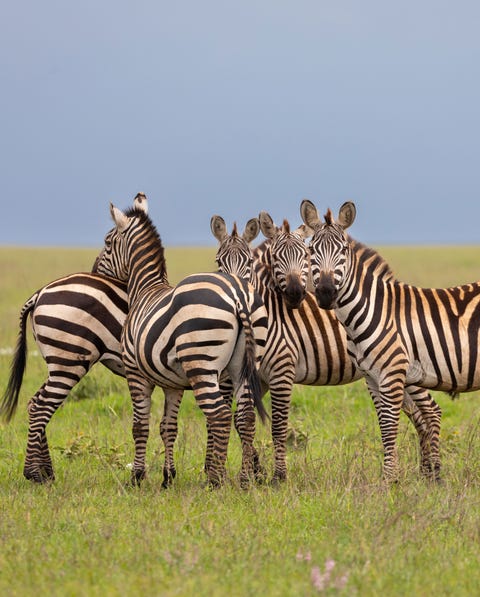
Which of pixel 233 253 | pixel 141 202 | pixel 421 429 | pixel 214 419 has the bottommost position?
pixel 421 429

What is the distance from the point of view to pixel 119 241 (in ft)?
27.9

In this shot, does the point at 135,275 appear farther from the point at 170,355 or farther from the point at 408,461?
the point at 408,461

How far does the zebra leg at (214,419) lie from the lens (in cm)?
699

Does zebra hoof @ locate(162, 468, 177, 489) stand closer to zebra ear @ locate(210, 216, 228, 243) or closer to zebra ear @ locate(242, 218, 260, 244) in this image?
zebra ear @ locate(210, 216, 228, 243)

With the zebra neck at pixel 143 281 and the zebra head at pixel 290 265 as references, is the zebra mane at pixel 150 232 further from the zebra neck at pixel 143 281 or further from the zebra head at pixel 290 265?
the zebra head at pixel 290 265

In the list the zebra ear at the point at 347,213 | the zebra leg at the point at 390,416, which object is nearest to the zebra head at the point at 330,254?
the zebra ear at the point at 347,213

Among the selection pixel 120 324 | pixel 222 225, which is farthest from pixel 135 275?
pixel 222 225

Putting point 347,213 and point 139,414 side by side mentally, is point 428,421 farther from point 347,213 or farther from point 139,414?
point 139,414

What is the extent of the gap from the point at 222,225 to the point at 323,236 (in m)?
1.77

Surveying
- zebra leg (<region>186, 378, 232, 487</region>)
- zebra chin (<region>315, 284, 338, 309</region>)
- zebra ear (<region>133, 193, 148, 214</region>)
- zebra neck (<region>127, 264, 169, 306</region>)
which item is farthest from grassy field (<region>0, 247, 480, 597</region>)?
zebra ear (<region>133, 193, 148, 214</region>)

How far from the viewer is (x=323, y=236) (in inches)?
277

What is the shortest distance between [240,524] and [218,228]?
134 inches

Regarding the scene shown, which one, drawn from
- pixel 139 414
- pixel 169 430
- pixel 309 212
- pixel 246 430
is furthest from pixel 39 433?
pixel 309 212

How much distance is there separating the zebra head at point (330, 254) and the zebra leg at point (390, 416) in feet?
2.79
